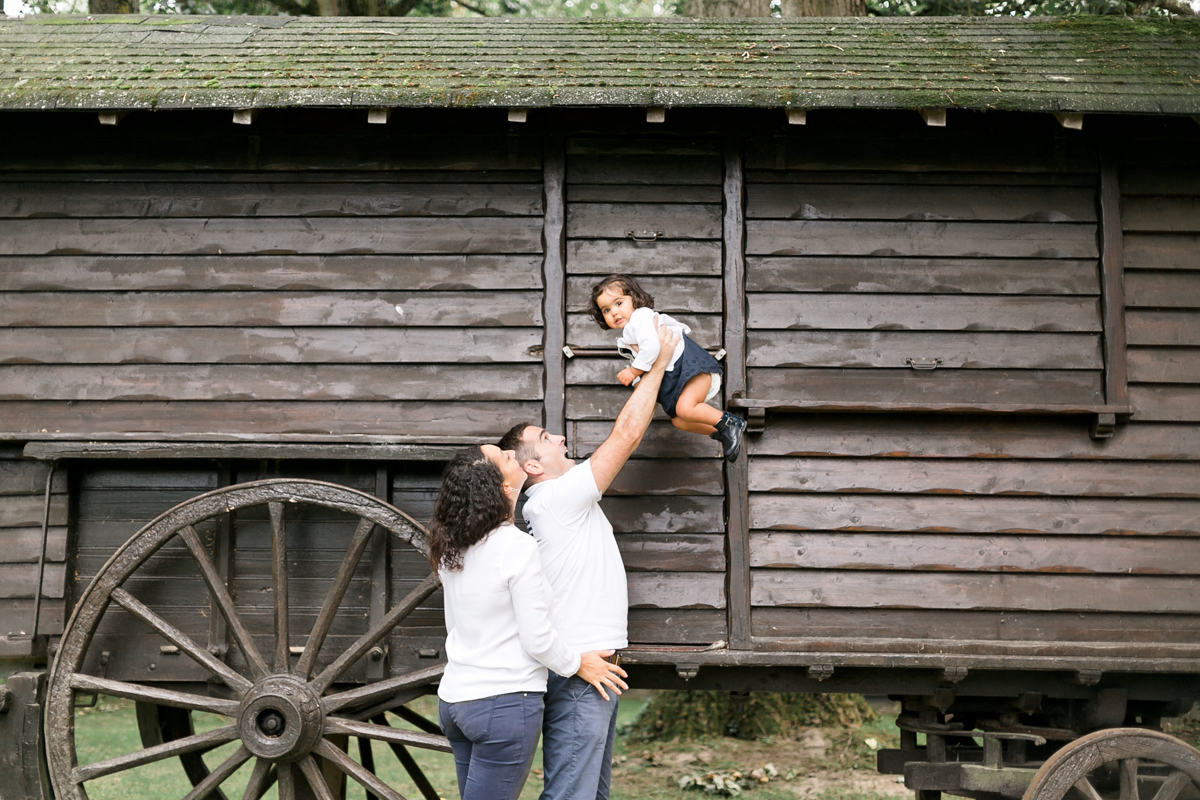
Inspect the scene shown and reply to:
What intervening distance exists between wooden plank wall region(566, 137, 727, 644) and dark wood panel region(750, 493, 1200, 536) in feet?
1.18

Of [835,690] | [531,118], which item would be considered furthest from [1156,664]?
[531,118]

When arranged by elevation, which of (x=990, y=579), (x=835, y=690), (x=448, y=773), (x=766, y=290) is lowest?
(x=448, y=773)

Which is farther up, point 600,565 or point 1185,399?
point 1185,399

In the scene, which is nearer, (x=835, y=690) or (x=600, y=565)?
(x=600, y=565)

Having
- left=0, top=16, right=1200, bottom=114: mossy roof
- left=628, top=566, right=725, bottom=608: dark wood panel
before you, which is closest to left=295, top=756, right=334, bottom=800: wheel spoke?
left=628, top=566, right=725, bottom=608: dark wood panel

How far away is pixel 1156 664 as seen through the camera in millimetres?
3984

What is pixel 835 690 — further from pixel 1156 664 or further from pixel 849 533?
pixel 1156 664

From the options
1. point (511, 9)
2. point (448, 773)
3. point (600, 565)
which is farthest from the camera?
point (511, 9)

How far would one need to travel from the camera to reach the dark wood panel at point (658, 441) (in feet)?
14.0

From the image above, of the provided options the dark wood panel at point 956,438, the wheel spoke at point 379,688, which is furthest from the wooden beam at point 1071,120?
the wheel spoke at point 379,688

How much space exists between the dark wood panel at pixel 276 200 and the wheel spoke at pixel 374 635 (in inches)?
74.9

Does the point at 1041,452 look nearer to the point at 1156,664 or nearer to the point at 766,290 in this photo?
the point at 1156,664

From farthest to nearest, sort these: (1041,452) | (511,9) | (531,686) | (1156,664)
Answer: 1. (511,9)
2. (1041,452)
3. (1156,664)
4. (531,686)

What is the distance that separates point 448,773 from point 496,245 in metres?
5.05
